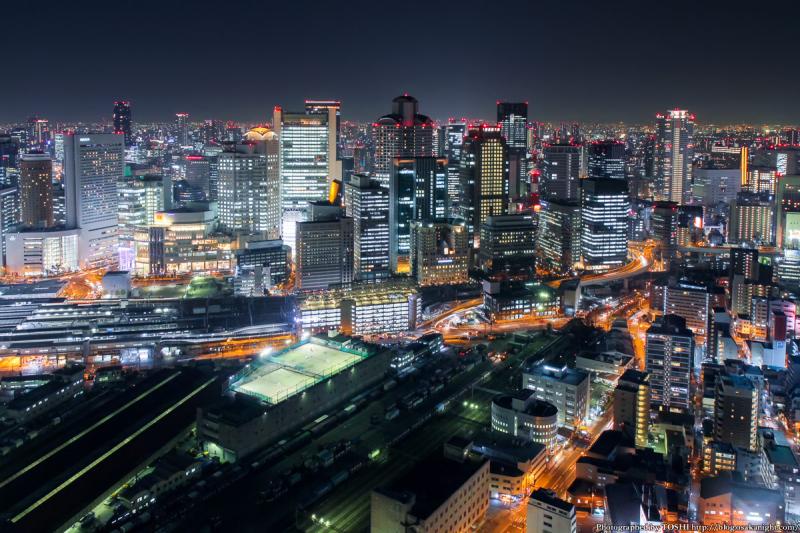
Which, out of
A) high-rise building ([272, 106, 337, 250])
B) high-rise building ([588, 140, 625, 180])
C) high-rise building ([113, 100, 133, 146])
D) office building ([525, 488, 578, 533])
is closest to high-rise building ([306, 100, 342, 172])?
high-rise building ([272, 106, 337, 250])

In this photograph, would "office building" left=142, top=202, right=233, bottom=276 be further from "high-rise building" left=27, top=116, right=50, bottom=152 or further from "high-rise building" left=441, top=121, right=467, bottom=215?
"high-rise building" left=27, top=116, right=50, bottom=152

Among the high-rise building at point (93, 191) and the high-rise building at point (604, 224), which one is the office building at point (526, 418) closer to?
the high-rise building at point (604, 224)

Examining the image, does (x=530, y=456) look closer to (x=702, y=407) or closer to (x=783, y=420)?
(x=702, y=407)

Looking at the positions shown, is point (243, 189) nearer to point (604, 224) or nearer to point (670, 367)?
point (604, 224)

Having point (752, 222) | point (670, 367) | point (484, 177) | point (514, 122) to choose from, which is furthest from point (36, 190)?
point (752, 222)

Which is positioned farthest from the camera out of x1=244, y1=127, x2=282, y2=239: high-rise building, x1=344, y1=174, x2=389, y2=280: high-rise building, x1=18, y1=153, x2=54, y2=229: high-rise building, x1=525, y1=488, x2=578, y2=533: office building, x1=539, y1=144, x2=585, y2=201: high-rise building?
x1=539, y1=144, x2=585, y2=201: high-rise building
